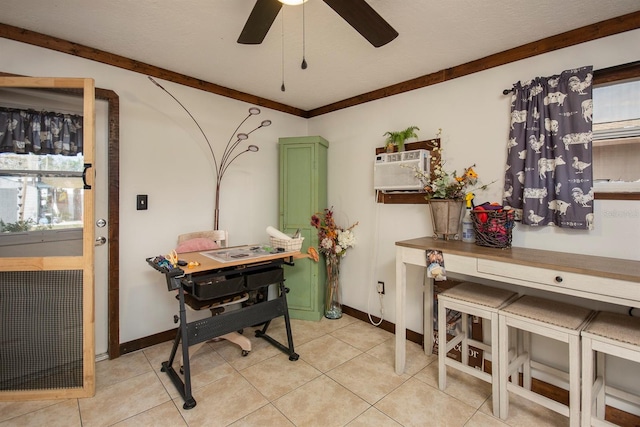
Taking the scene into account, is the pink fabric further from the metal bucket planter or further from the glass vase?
the metal bucket planter

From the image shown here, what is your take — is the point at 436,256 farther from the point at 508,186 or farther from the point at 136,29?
the point at 136,29

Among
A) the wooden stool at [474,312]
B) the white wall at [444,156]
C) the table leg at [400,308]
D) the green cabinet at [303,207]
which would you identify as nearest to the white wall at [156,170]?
the green cabinet at [303,207]

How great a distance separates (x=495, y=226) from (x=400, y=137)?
44.9 inches

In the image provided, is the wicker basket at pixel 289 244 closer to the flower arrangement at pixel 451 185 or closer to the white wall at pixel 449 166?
the white wall at pixel 449 166

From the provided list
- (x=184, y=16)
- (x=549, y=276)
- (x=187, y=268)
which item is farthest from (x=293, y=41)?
(x=549, y=276)

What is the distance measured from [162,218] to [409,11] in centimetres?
245

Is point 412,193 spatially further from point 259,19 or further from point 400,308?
point 259,19

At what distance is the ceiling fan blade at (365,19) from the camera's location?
1.35 meters

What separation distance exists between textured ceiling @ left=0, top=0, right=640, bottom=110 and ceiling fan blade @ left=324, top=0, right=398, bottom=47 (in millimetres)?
312

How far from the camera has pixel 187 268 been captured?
6.05 feet

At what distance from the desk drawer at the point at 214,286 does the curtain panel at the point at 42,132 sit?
4.00ft

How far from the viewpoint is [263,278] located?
224 cm

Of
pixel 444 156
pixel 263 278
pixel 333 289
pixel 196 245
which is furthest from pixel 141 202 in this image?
pixel 444 156

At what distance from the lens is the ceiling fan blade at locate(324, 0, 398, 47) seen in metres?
1.35
